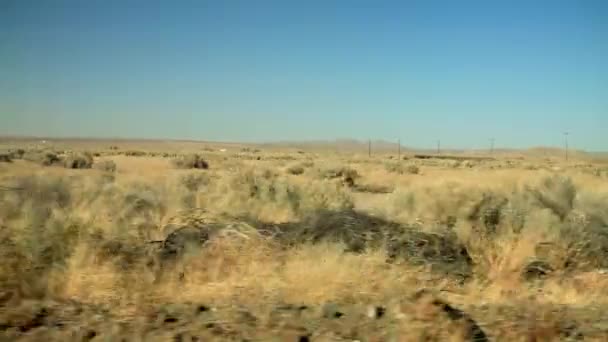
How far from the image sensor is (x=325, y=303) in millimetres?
9938

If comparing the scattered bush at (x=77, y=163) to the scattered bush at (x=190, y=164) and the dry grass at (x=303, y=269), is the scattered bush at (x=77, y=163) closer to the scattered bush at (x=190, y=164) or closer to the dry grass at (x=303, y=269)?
the scattered bush at (x=190, y=164)

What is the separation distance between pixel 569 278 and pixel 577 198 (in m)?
7.91

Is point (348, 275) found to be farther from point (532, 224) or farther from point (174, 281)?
point (532, 224)

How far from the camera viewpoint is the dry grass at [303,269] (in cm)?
861

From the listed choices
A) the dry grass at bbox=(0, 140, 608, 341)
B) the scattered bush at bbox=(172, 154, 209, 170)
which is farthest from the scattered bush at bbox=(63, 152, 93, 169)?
the dry grass at bbox=(0, 140, 608, 341)

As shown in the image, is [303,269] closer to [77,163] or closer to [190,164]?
[77,163]

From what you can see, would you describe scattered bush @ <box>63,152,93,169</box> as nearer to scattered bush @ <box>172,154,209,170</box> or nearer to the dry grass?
scattered bush @ <box>172,154,209,170</box>

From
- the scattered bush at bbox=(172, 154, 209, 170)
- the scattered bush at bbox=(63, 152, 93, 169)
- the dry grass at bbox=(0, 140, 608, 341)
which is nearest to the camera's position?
the dry grass at bbox=(0, 140, 608, 341)

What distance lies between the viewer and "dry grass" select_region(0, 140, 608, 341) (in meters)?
8.61

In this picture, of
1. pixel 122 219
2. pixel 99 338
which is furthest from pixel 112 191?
pixel 99 338

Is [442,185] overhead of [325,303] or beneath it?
overhead

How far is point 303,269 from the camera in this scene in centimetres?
1097

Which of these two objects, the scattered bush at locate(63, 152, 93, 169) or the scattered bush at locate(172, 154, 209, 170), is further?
the scattered bush at locate(172, 154, 209, 170)

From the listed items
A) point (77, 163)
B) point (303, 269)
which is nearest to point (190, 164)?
point (77, 163)
